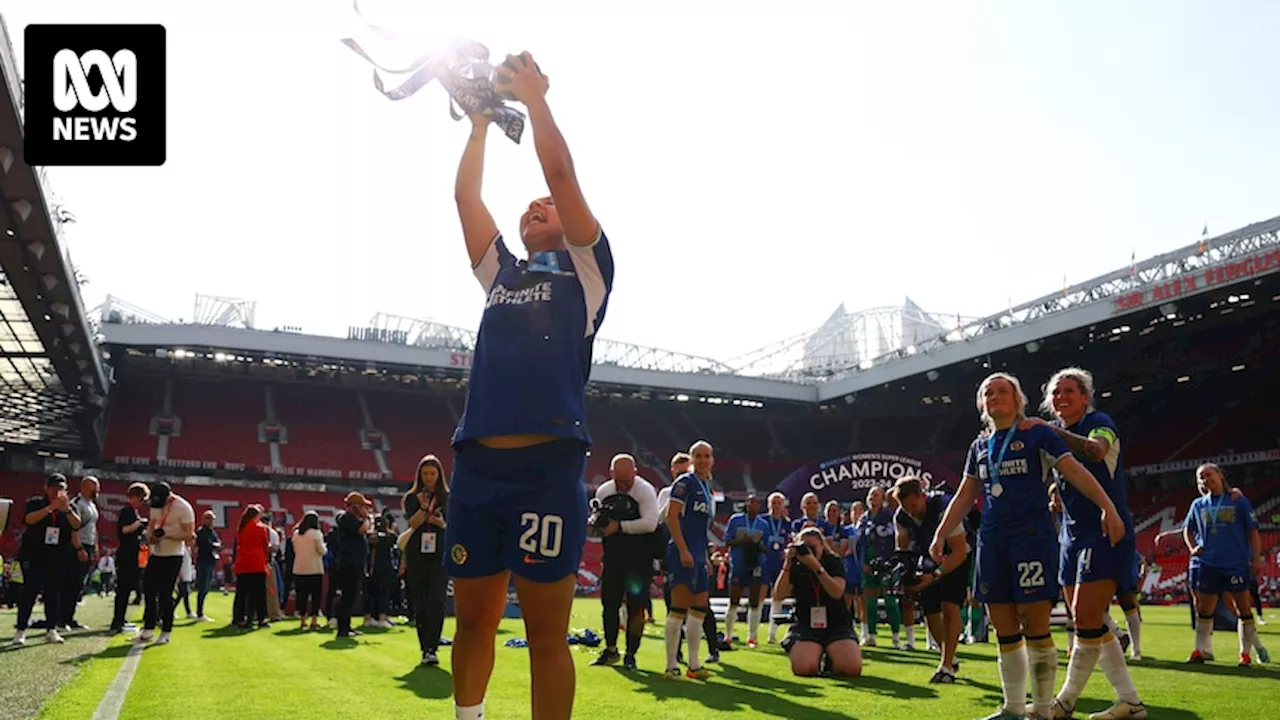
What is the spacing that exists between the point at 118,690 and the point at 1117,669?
20.7 ft

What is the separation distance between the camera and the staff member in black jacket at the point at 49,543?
11258 mm

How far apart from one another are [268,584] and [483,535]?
47.8 ft

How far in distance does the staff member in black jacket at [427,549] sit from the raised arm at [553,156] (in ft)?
18.7

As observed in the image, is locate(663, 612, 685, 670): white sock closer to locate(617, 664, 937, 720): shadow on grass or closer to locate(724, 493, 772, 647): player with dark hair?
locate(617, 664, 937, 720): shadow on grass

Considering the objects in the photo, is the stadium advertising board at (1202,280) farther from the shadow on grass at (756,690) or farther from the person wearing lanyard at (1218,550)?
the shadow on grass at (756,690)

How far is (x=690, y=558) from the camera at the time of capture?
8.35m

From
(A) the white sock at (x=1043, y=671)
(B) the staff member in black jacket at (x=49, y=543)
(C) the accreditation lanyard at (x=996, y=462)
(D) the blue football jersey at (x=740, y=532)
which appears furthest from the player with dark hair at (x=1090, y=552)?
(B) the staff member in black jacket at (x=49, y=543)

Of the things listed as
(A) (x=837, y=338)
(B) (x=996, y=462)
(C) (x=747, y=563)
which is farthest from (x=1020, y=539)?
(A) (x=837, y=338)

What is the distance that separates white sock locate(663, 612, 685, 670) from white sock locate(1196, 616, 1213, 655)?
5.31 metres

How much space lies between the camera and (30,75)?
44.2 feet

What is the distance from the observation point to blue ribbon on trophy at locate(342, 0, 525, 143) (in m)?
3.36

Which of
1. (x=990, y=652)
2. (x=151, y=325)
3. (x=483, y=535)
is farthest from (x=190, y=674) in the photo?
(x=151, y=325)

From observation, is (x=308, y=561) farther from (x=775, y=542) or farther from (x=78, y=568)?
(x=775, y=542)

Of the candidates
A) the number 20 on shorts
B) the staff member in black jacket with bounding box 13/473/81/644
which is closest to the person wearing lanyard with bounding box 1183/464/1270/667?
the number 20 on shorts
